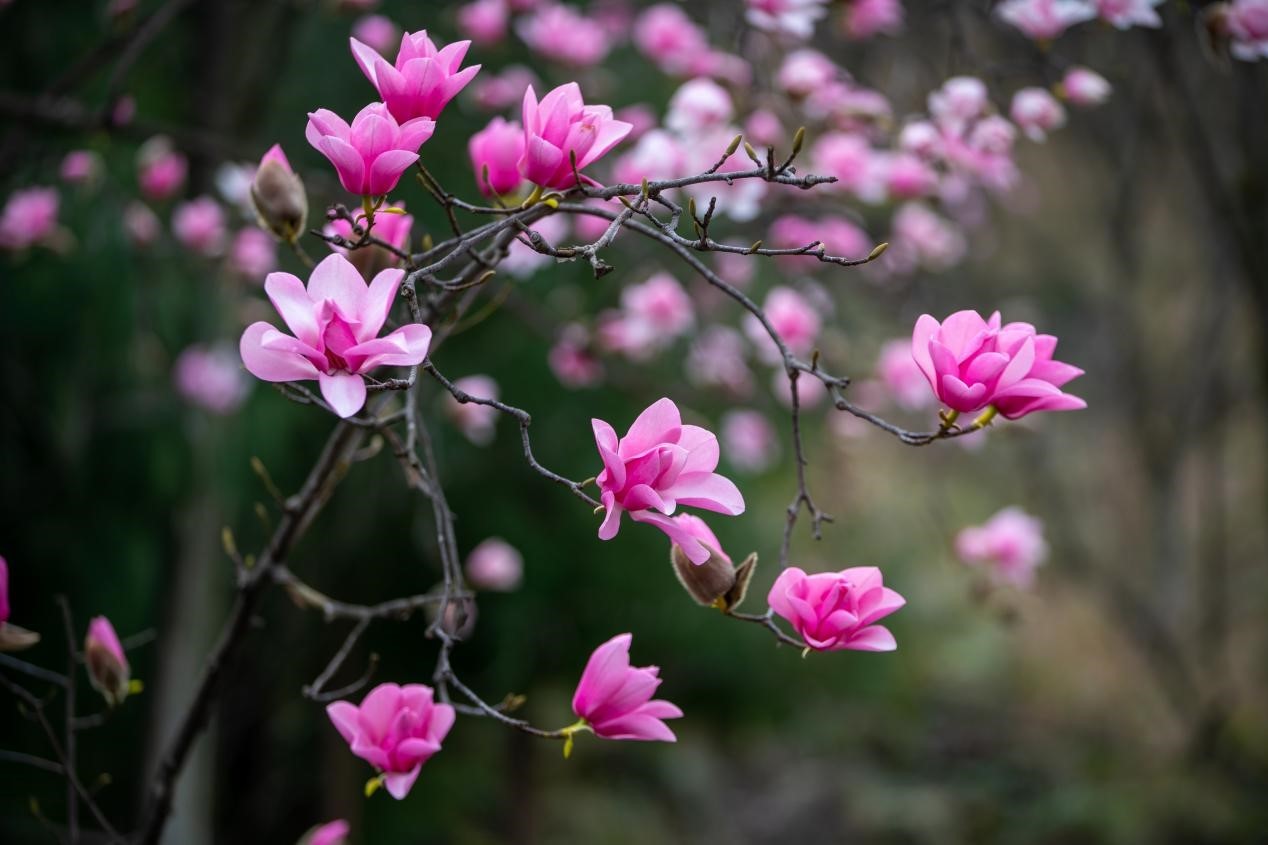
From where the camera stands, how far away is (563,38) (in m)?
1.59

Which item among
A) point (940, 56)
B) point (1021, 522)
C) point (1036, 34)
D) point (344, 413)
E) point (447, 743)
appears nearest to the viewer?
point (344, 413)

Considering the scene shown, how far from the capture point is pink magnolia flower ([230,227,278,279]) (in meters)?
1.54

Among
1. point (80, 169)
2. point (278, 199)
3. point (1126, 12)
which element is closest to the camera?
point (278, 199)

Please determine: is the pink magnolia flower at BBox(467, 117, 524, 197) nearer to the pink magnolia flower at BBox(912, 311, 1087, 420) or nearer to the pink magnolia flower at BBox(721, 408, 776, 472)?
the pink magnolia flower at BBox(912, 311, 1087, 420)

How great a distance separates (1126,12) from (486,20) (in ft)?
3.36

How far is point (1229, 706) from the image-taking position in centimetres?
319

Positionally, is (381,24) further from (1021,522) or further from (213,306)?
(1021,522)

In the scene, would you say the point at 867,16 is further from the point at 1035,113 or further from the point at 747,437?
the point at 747,437

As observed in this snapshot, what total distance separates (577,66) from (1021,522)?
1.10m

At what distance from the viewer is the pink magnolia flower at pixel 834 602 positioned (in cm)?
57

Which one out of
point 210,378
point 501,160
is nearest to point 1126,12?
point 501,160

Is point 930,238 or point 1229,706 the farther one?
point 1229,706

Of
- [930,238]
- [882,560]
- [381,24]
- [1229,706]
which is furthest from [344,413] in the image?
[1229,706]

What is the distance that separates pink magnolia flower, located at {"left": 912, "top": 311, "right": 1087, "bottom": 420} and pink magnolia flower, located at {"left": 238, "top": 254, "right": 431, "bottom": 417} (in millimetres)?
336
